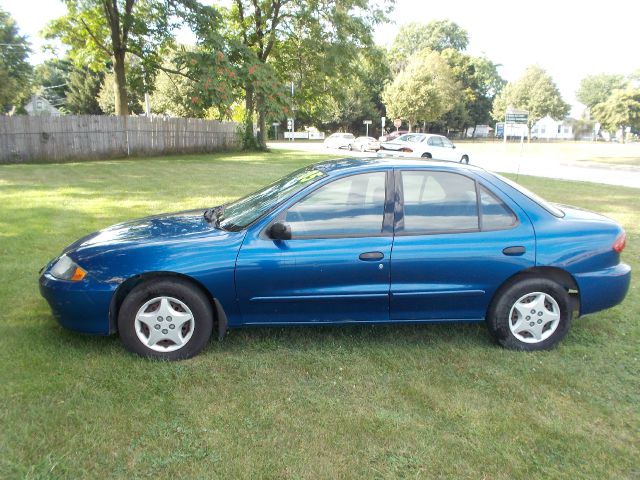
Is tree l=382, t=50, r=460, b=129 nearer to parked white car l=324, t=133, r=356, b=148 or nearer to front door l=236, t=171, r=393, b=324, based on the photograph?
parked white car l=324, t=133, r=356, b=148

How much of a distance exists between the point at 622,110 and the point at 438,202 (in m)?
78.3

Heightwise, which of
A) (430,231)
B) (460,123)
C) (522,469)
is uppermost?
(460,123)

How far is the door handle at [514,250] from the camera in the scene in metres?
3.83

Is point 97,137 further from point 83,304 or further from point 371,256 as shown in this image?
point 371,256

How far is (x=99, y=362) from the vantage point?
3639 mm

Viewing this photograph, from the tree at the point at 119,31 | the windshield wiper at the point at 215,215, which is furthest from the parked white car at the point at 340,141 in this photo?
the windshield wiper at the point at 215,215

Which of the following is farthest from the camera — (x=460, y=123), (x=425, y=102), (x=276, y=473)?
(x=460, y=123)

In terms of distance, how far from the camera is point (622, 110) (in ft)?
226

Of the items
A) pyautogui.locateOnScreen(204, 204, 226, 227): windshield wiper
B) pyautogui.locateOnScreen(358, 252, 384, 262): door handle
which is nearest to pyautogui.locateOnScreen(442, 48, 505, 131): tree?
pyautogui.locateOnScreen(204, 204, 226, 227): windshield wiper

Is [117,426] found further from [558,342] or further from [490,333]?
[558,342]

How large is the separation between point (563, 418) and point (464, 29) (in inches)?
3636

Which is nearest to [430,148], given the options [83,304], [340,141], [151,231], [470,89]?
[340,141]

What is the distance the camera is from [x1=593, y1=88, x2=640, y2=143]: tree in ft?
224

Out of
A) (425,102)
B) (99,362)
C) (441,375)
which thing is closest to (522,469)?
(441,375)
